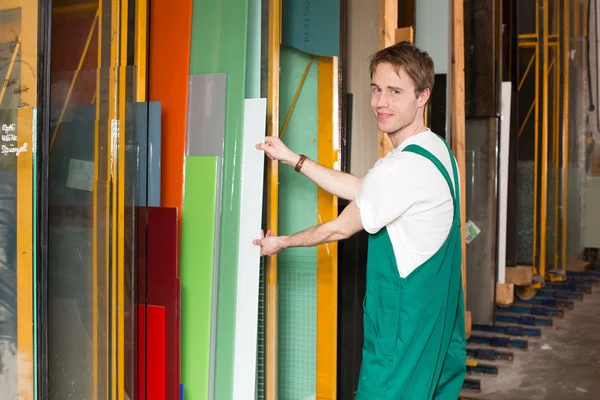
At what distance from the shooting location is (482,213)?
5.00 m

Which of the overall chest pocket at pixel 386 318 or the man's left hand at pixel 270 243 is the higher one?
the man's left hand at pixel 270 243

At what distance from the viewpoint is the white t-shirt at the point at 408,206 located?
1.74m

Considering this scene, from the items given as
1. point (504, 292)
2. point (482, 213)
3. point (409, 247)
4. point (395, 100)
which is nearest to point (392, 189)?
point (409, 247)

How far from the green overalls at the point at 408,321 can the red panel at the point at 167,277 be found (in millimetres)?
574

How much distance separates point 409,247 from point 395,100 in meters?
0.45

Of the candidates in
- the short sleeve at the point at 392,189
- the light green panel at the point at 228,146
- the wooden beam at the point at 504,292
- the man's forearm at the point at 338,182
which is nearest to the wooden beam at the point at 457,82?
the wooden beam at the point at 504,292

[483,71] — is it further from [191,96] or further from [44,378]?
[44,378]

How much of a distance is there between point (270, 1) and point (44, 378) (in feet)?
4.77

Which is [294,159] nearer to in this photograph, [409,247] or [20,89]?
[409,247]

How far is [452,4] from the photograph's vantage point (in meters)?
3.90

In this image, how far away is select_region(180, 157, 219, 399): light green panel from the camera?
2.04 m

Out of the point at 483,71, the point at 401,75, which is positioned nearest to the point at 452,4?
the point at 483,71

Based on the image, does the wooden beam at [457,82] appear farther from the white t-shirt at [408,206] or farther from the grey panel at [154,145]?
the grey panel at [154,145]

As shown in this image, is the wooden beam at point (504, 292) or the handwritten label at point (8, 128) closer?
the handwritten label at point (8, 128)
